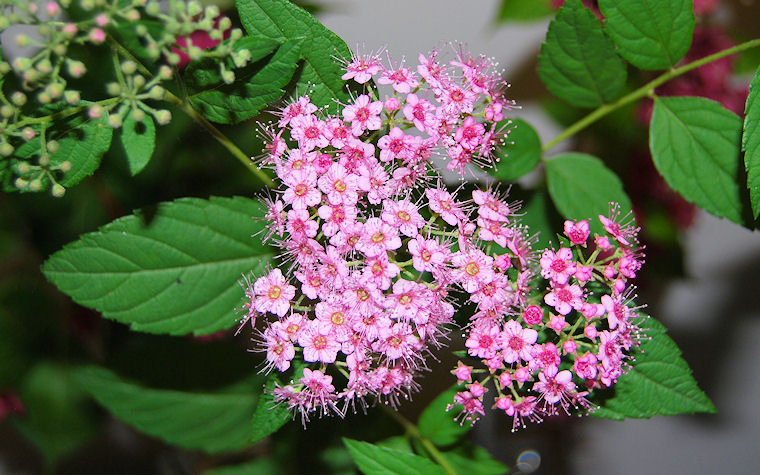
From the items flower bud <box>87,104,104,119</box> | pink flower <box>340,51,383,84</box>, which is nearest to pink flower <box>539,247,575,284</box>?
pink flower <box>340,51,383,84</box>

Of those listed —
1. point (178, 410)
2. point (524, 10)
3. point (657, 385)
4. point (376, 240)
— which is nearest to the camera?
point (376, 240)

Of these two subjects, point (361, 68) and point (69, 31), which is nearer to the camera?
point (69, 31)

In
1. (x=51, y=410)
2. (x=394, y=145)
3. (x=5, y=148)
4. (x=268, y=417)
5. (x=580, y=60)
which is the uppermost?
(x=580, y=60)

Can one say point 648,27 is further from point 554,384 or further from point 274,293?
point 274,293

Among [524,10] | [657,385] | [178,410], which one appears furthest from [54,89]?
[524,10]

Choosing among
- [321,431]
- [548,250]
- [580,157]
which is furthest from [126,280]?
[580,157]

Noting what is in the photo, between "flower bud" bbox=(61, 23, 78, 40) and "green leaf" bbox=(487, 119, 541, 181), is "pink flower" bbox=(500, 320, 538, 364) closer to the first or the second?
"green leaf" bbox=(487, 119, 541, 181)
